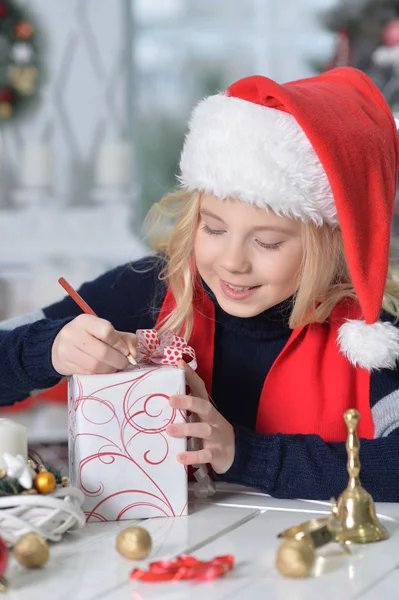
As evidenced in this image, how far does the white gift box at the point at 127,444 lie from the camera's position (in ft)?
3.42

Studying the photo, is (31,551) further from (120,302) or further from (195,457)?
(120,302)

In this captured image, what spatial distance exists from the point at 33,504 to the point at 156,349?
309 mm

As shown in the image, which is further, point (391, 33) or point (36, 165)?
point (36, 165)

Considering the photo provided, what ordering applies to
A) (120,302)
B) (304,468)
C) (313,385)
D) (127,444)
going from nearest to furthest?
(127,444), (304,468), (313,385), (120,302)

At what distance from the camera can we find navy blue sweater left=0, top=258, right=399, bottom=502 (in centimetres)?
117

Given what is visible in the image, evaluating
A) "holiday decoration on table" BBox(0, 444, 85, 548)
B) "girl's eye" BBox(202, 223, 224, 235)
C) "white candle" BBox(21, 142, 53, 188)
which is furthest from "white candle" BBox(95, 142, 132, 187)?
"holiday decoration on table" BBox(0, 444, 85, 548)

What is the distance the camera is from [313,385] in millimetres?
1397

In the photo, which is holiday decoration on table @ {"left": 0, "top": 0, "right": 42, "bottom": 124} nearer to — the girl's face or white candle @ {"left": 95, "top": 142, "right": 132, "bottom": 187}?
white candle @ {"left": 95, "top": 142, "right": 132, "bottom": 187}

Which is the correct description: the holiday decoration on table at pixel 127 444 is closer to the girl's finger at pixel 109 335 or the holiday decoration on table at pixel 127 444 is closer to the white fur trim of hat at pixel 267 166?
the girl's finger at pixel 109 335

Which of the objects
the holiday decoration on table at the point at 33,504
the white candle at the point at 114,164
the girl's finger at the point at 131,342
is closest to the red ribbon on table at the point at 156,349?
the girl's finger at the point at 131,342

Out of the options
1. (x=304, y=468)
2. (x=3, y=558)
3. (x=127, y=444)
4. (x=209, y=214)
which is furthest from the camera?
(x=209, y=214)

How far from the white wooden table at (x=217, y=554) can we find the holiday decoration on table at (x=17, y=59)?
2852 mm

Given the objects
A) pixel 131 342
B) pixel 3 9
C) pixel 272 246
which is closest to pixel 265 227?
pixel 272 246

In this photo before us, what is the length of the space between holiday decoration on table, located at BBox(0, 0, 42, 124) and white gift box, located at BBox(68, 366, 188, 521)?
280 cm
